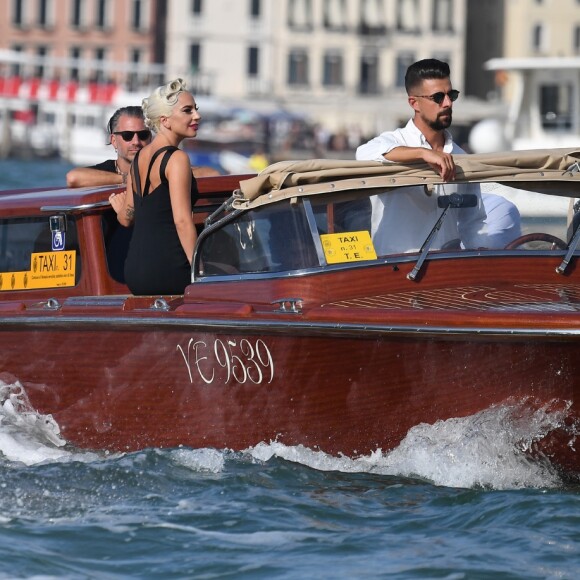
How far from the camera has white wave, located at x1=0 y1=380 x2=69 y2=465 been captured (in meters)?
7.20

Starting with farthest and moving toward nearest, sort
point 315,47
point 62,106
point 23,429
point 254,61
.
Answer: point 315,47, point 254,61, point 62,106, point 23,429

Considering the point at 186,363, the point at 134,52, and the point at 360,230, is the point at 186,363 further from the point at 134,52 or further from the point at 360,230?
the point at 134,52

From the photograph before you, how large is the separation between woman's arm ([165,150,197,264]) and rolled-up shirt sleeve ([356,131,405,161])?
2.60ft

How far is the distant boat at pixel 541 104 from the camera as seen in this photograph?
30.5 metres

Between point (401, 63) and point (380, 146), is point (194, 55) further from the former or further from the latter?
point (380, 146)

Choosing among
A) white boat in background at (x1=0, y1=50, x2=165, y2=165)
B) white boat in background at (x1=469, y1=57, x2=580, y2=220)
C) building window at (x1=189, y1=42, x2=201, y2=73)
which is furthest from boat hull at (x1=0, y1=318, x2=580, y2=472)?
A: building window at (x1=189, y1=42, x2=201, y2=73)

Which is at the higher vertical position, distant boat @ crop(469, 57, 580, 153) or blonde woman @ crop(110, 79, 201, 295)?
distant boat @ crop(469, 57, 580, 153)

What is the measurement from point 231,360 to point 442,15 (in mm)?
66398

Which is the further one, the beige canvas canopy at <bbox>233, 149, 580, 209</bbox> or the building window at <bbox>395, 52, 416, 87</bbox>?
the building window at <bbox>395, 52, 416, 87</bbox>

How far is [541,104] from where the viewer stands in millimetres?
31078

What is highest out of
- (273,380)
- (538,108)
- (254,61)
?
(254,61)

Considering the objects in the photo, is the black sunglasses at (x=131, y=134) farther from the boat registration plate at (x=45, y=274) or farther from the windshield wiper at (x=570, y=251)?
the windshield wiper at (x=570, y=251)

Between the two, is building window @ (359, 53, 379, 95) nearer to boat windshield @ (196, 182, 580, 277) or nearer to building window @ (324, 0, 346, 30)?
building window @ (324, 0, 346, 30)

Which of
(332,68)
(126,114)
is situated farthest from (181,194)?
(332,68)
